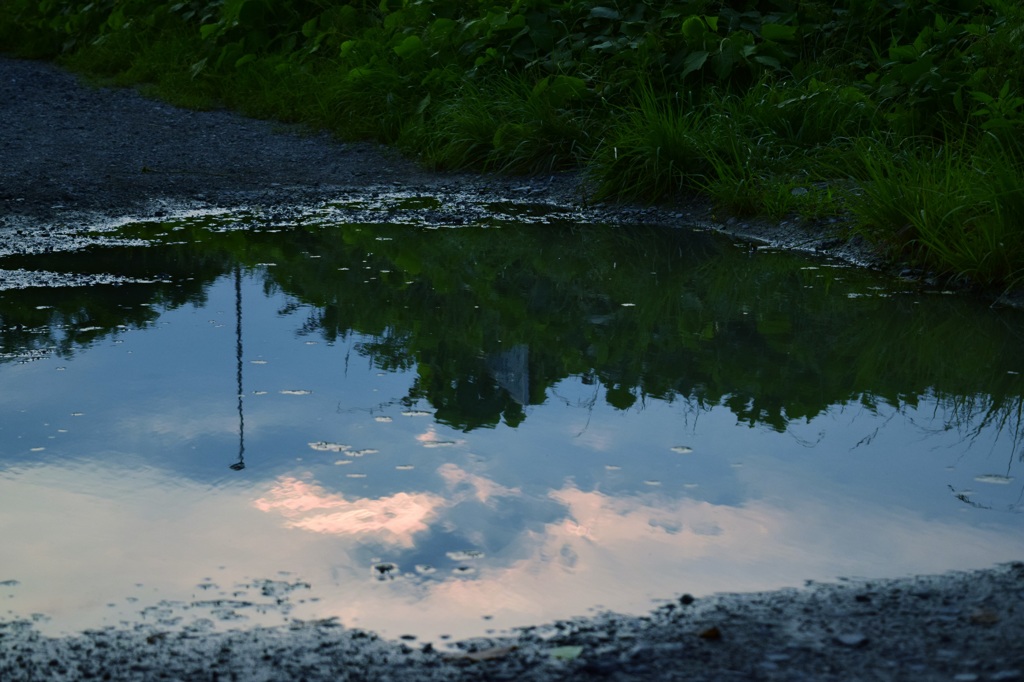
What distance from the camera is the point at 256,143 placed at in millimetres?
8930

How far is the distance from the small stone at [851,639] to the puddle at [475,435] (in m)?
0.29

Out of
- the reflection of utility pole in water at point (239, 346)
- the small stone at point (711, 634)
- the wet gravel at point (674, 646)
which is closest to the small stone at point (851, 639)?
the wet gravel at point (674, 646)

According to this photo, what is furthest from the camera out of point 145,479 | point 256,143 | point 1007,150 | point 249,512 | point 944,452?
point 256,143

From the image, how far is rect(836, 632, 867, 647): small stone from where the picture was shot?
88.3 inches

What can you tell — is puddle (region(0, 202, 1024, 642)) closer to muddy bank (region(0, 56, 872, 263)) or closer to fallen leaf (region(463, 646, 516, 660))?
fallen leaf (region(463, 646, 516, 660))

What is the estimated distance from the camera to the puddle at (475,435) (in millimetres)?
2598

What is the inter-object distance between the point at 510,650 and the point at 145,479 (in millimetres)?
1313

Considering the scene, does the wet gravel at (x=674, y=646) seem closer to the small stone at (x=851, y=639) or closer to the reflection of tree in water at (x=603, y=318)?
the small stone at (x=851, y=639)

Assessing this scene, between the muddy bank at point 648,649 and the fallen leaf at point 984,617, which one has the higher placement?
the fallen leaf at point 984,617

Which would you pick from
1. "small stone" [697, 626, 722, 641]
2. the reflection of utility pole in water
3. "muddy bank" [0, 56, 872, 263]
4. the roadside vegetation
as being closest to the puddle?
the reflection of utility pole in water

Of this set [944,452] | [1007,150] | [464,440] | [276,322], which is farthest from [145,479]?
[1007,150]

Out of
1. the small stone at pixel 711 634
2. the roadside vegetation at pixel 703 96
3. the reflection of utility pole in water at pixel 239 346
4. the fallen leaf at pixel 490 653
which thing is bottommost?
the fallen leaf at pixel 490 653

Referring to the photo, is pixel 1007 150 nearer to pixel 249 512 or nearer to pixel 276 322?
pixel 276 322

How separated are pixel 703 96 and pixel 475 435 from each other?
459 centimetres
